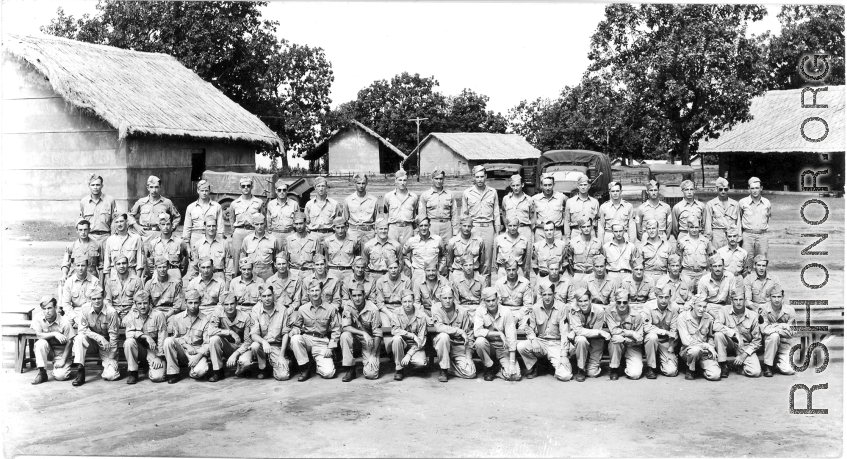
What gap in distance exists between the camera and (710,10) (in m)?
22.7

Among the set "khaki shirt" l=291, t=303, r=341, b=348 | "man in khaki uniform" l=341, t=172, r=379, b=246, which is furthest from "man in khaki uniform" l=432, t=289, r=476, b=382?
"man in khaki uniform" l=341, t=172, r=379, b=246

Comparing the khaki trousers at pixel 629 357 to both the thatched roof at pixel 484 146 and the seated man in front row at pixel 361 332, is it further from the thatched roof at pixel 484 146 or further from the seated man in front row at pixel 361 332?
the thatched roof at pixel 484 146

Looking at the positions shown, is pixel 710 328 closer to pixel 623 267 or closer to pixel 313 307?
pixel 623 267

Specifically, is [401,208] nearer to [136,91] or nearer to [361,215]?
[361,215]

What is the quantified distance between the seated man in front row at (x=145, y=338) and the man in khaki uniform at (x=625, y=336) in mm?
4304

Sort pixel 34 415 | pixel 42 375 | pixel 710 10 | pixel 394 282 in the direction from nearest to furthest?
pixel 34 415 < pixel 42 375 < pixel 394 282 < pixel 710 10

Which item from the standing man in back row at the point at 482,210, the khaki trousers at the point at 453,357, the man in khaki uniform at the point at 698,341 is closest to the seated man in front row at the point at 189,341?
the khaki trousers at the point at 453,357

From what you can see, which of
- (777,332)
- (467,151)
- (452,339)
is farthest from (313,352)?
(467,151)

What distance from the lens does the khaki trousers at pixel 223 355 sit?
806 cm

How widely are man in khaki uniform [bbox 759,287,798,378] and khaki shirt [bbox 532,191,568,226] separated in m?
2.54

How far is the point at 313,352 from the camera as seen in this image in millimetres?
8266

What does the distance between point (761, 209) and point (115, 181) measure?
39.1 ft

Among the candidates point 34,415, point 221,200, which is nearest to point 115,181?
point 221,200

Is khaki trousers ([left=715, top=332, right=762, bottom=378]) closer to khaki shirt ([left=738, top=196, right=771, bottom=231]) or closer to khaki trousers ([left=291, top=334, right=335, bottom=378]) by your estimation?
khaki shirt ([left=738, top=196, right=771, bottom=231])
